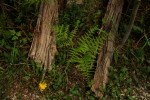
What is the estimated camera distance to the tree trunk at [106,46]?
152 inches

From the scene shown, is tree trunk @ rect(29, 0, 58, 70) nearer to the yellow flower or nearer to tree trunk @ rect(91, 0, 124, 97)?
the yellow flower

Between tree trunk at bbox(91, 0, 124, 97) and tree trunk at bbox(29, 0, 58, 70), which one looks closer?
tree trunk at bbox(29, 0, 58, 70)

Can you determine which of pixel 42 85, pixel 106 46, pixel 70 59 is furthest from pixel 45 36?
pixel 106 46

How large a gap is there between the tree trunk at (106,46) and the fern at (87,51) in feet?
0.22

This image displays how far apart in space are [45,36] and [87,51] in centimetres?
48

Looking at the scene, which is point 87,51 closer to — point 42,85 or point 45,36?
point 45,36

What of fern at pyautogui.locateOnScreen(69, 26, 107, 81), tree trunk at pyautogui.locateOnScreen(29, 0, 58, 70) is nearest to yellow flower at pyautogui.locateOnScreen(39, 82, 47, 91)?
tree trunk at pyautogui.locateOnScreen(29, 0, 58, 70)

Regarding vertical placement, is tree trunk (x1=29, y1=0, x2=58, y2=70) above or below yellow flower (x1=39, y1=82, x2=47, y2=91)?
above

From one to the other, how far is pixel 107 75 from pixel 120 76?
176 millimetres

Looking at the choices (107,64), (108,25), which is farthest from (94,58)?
(108,25)

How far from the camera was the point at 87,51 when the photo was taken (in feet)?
12.6

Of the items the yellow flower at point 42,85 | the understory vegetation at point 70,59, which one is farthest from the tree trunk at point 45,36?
the yellow flower at point 42,85

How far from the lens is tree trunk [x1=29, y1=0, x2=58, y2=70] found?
3764 millimetres

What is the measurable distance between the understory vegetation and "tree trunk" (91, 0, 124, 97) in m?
0.06
